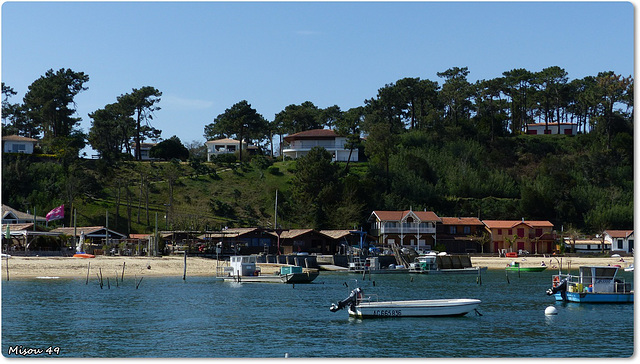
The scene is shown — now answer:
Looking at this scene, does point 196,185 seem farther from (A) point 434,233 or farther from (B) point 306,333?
(B) point 306,333

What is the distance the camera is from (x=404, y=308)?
4747 cm

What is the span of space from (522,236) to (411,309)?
8409 centimetres

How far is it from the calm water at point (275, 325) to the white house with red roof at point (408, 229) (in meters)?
54.4

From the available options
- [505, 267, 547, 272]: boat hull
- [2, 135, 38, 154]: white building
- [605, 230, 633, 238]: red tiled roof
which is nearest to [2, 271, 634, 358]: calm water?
[505, 267, 547, 272]: boat hull

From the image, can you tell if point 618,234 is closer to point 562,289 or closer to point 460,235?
point 460,235

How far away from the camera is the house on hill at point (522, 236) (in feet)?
414

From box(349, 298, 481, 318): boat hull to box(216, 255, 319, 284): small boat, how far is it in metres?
28.7

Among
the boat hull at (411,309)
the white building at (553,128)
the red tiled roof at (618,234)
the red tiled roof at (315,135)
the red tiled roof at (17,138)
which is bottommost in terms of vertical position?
the boat hull at (411,309)

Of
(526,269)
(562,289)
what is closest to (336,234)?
(526,269)

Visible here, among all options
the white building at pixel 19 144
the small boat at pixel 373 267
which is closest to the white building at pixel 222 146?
the white building at pixel 19 144

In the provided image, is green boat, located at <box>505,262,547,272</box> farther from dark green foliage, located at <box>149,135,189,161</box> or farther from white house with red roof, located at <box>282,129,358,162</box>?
dark green foliage, located at <box>149,135,189,161</box>

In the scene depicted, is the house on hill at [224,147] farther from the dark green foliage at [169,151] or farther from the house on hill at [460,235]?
the house on hill at [460,235]

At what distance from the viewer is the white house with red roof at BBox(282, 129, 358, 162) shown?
6654 inches

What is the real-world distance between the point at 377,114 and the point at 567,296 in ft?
376
